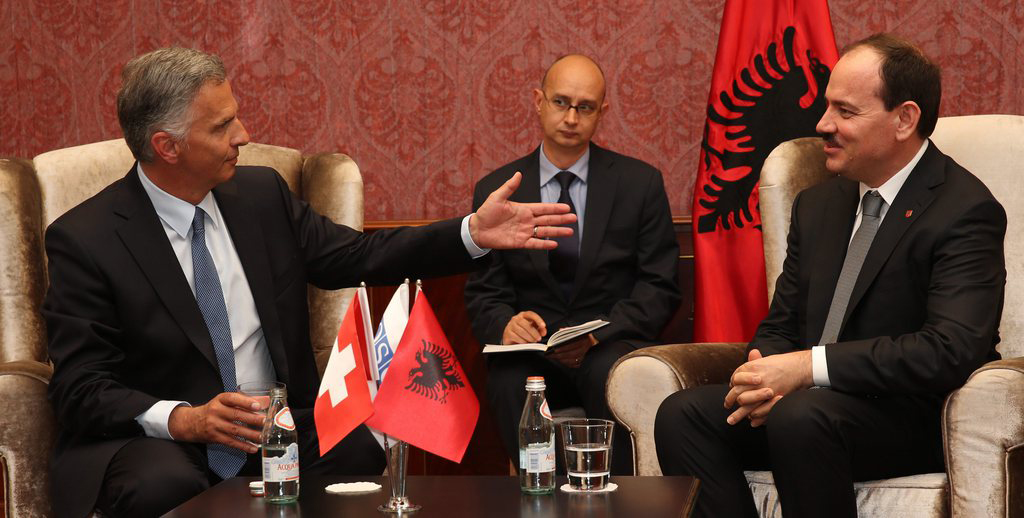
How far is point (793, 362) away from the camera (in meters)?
2.54

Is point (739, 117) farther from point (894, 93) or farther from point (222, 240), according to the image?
point (222, 240)

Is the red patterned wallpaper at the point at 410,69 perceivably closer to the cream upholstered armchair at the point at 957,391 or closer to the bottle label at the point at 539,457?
the cream upholstered armchair at the point at 957,391

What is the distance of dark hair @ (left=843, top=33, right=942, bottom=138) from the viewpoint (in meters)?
2.71

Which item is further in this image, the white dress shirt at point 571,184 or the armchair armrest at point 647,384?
the white dress shirt at point 571,184

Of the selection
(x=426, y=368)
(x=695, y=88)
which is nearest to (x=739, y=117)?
(x=695, y=88)

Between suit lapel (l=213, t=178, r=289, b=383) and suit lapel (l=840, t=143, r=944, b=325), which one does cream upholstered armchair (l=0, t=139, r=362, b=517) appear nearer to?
suit lapel (l=213, t=178, r=289, b=383)

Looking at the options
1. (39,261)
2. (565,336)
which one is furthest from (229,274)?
(565,336)

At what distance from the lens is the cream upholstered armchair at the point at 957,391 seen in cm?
229

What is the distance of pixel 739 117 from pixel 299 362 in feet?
5.94

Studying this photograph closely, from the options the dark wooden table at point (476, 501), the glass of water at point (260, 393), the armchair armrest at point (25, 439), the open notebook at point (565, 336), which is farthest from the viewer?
the open notebook at point (565, 336)

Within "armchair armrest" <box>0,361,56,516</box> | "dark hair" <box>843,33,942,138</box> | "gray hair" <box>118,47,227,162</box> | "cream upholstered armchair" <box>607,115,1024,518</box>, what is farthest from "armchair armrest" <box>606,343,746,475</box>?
"armchair armrest" <box>0,361,56,516</box>

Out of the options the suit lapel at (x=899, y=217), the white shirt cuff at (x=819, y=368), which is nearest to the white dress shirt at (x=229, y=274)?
the white shirt cuff at (x=819, y=368)

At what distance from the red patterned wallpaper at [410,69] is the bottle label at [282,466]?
2.39 metres

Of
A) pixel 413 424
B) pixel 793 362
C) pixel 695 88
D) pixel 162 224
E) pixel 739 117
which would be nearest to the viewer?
pixel 413 424
